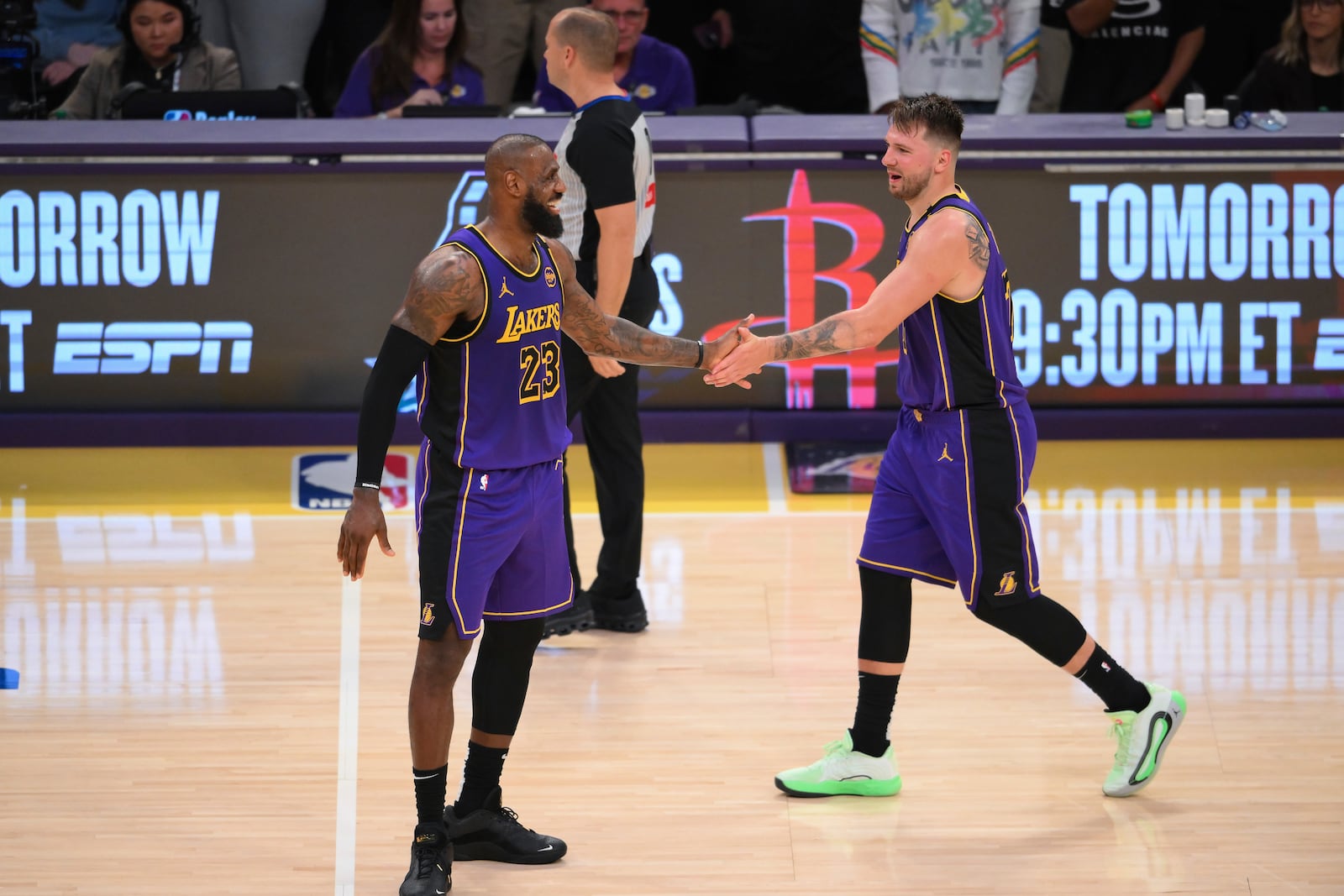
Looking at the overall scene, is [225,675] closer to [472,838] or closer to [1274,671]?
[472,838]

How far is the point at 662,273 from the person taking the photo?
25.9 feet

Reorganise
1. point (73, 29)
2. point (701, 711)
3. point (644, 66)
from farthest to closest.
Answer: point (73, 29) → point (644, 66) → point (701, 711)

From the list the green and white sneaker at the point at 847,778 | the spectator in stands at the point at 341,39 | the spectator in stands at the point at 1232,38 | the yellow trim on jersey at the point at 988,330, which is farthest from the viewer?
the spectator in stands at the point at 1232,38

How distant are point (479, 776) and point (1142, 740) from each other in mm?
1794

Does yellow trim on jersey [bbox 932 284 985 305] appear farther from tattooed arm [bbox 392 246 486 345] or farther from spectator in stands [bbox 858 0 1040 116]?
spectator in stands [bbox 858 0 1040 116]

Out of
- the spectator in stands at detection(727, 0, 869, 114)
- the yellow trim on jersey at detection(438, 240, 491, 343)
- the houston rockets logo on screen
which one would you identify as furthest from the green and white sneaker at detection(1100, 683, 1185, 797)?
the spectator in stands at detection(727, 0, 869, 114)

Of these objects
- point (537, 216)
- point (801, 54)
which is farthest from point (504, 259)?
point (801, 54)

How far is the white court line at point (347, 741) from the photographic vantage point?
4.30 meters

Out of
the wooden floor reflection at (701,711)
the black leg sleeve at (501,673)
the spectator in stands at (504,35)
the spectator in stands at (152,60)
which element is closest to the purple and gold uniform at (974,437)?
the wooden floor reflection at (701,711)

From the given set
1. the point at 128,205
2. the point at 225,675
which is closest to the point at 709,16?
the point at 128,205

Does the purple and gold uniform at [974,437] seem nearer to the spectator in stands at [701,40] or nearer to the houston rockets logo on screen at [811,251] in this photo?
the houston rockets logo on screen at [811,251]

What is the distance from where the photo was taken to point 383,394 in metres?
3.87

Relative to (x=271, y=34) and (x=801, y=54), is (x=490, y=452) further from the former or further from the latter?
(x=271, y=34)

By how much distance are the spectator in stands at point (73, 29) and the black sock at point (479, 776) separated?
6857 mm
